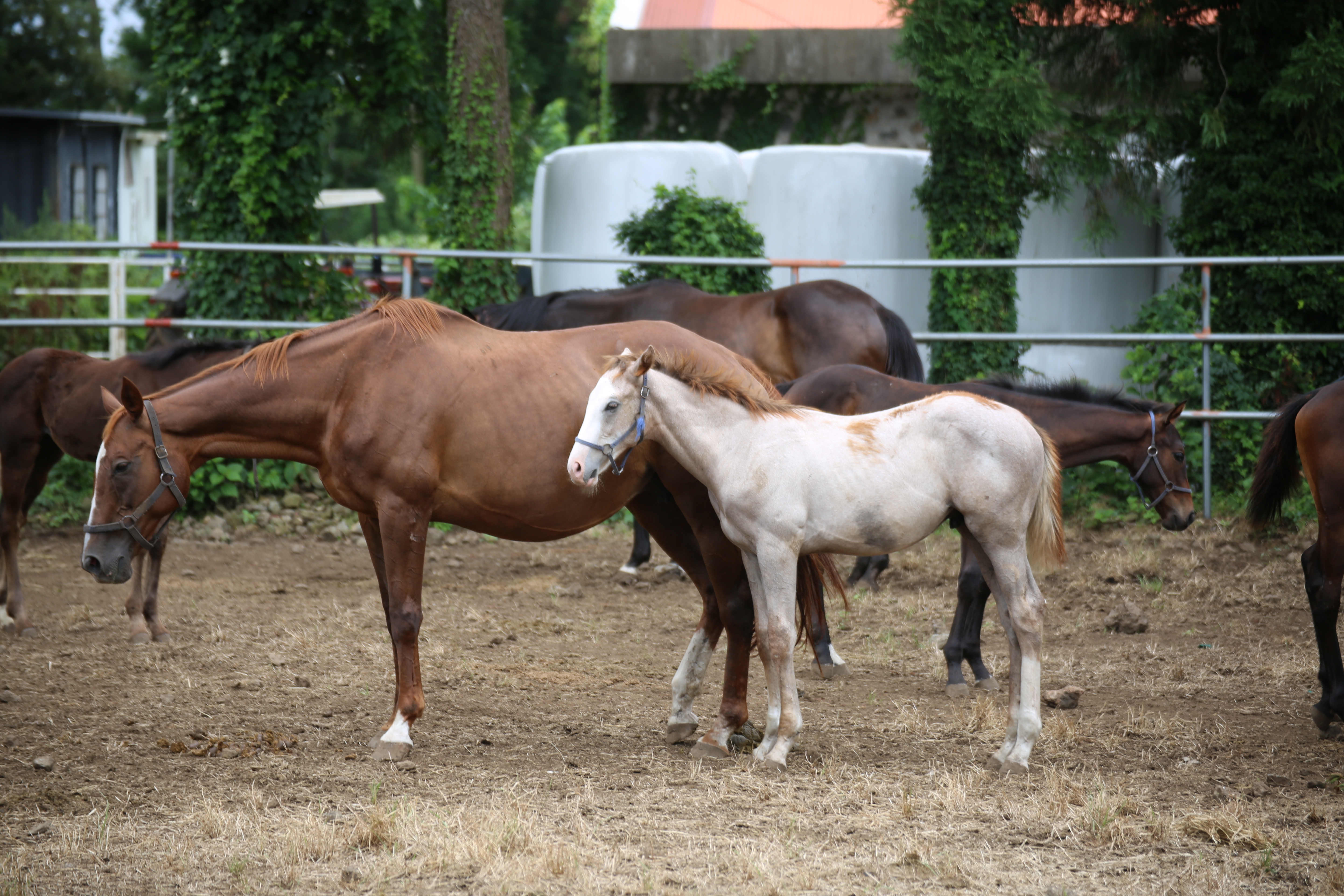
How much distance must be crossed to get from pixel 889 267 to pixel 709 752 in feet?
18.2

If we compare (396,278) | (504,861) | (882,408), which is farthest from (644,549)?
(396,278)

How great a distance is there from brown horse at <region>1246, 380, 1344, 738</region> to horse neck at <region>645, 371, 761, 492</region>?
2660mm

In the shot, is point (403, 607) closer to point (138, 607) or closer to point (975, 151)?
point (138, 607)

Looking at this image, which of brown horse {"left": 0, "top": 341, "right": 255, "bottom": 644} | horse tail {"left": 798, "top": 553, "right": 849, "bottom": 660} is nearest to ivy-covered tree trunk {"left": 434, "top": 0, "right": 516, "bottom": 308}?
brown horse {"left": 0, "top": 341, "right": 255, "bottom": 644}

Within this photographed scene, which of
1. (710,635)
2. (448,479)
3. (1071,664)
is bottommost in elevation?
(1071,664)

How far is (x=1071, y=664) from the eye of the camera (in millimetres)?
5793

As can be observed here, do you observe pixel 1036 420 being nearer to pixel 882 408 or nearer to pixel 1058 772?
pixel 882 408

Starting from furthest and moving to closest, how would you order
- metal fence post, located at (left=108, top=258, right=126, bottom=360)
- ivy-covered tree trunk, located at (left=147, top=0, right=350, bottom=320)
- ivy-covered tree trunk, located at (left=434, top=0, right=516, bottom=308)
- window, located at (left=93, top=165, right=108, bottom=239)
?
window, located at (left=93, top=165, right=108, bottom=239), ivy-covered tree trunk, located at (left=434, top=0, right=516, bottom=308), ivy-covered tree trunk, located at (left=147, top=0, right=350, bottom=320), metal fence post, located at (left=108, top=258, right=126, bottom=360)

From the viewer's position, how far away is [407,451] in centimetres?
443

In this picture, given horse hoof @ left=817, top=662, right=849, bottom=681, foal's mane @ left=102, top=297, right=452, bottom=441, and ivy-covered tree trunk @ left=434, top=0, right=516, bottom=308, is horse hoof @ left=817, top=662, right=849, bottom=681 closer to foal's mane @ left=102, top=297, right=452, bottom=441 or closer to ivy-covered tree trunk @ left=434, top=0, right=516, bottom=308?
foal's mane @ left=102, top=297, right=452, bottom=441

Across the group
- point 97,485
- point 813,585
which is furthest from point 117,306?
point 813,585

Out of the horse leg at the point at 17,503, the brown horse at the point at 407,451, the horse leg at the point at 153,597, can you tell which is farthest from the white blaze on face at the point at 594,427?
the horse leg at the point at 17,503

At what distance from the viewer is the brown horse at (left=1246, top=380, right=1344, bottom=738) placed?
4781 mm

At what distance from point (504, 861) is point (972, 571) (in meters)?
2.92
